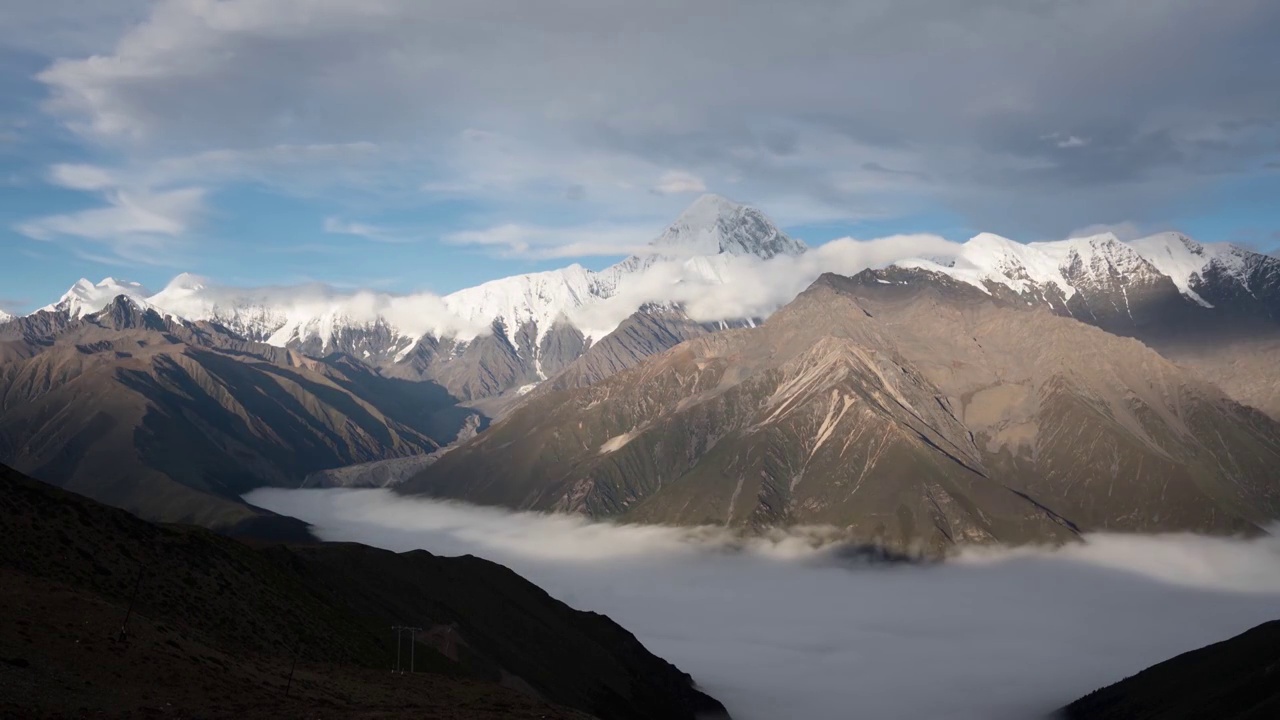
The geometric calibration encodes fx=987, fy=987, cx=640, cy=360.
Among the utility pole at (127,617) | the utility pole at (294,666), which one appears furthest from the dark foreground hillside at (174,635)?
the utility pole at (127,617)

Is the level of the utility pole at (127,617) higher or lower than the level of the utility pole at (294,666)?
higher

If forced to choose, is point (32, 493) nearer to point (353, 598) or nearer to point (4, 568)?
point (4, 568)

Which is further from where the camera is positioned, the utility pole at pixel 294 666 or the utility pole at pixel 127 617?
the utility pole at pixel 294 666

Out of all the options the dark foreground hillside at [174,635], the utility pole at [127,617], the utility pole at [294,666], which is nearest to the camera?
the dark foreground hillside at [174,635]

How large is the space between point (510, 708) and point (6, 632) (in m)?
52.5

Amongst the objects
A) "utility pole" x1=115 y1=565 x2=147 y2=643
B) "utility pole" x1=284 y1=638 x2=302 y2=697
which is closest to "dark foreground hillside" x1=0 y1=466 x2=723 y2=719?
"utility pole" x1=284 y1=638 x2=302 y2=697

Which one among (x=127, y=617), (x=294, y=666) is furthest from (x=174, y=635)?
(x=294, y=666)

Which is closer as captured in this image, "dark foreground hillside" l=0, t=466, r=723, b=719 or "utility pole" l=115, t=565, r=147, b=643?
"dark foreground hillside" l=0, t=466, r=723, b=719

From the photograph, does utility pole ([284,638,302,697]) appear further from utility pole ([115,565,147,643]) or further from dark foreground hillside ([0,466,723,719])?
utility pole ([115,565,147,643])

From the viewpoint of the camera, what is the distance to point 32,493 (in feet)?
380

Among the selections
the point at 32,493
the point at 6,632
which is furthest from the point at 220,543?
the point at 6,632

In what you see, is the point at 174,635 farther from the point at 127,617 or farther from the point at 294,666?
the point at 294,666

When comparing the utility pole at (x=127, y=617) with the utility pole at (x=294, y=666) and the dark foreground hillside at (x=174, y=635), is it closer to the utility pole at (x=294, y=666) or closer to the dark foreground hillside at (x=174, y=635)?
the dark foreground hillside at (x=174, y=635)

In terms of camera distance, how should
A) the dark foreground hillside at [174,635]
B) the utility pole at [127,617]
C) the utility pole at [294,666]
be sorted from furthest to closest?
the utility pole at [294,666] → the utility pole at [127,617] → the dark foreground hillside at [174,635]
